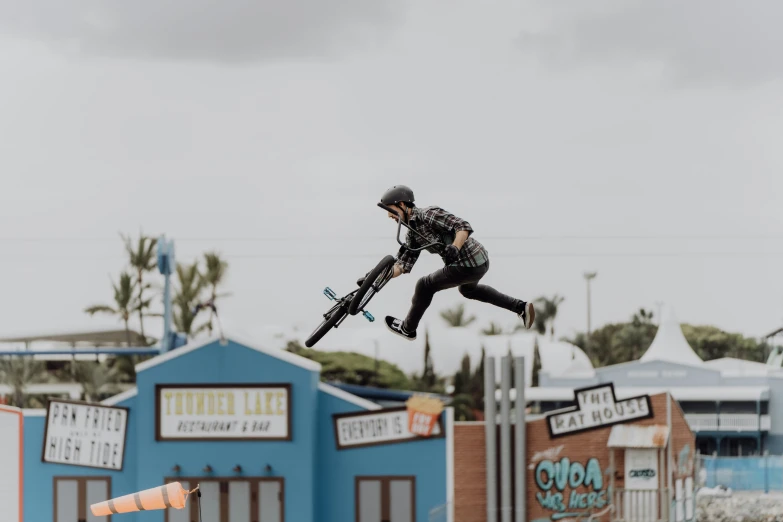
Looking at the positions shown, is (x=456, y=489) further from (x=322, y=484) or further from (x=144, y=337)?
(x=144, y=337)

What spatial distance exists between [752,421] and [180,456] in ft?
201

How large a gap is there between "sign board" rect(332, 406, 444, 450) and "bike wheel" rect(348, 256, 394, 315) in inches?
1608

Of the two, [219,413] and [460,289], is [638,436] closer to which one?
[219,413]

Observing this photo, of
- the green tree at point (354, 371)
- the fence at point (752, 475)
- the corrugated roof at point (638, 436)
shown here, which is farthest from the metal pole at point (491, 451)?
the green tree at point (354, 371)

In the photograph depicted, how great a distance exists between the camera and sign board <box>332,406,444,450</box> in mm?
49938

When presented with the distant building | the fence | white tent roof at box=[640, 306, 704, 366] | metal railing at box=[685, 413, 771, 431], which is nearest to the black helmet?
the fence

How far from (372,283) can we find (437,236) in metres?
0.55

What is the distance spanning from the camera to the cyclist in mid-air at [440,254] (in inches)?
356

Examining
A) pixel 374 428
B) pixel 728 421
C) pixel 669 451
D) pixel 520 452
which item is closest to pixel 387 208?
pixel 520 452

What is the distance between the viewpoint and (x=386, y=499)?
50.0 metres

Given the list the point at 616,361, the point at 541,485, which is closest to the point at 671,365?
the point at 616,361

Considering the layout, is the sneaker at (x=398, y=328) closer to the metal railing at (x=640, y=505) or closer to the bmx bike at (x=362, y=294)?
the bmx bike at (x=362, y=294)

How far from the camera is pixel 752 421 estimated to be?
332 feet

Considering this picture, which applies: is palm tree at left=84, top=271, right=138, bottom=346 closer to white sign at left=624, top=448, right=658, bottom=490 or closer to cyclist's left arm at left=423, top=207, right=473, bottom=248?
white sign at left=624, top=448, right=658, bottom=490
